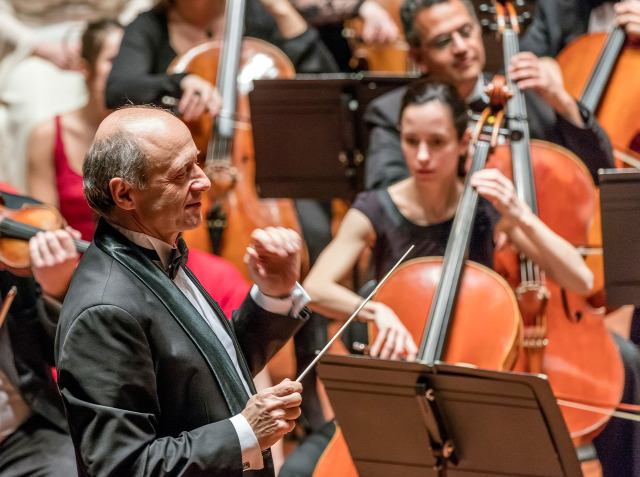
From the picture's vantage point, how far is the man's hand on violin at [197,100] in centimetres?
287

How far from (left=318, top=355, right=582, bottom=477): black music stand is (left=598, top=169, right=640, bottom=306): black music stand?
51 cm

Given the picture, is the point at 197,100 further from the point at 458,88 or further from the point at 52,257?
the point at 52,257

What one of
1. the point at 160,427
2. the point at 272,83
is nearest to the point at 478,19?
the point at 272,83

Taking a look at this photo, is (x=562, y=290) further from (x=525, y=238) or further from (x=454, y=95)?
(x=454, y=95)

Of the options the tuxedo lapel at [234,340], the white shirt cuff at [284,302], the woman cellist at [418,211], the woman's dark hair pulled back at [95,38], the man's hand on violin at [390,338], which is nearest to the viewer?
the tuxedo lapel at [234,340]

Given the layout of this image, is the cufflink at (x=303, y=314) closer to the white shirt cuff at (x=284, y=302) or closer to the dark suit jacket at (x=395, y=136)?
the white shirt cuff at (x=284, y=302)

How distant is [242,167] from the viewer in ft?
9.66

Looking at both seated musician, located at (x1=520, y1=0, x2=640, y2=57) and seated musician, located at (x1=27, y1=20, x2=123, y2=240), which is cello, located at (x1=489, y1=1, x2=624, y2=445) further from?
seated musician, located at (x1=27, y1=20, x2=123, y2=240)

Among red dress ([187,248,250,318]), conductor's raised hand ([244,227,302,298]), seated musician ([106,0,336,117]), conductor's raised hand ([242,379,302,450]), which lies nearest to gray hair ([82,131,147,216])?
conductor's raised hand ([244,227,302,298])

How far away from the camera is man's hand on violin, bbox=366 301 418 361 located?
7.29 ft

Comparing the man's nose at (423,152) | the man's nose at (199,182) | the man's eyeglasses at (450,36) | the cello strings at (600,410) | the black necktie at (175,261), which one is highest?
the man's nose at (199,182)

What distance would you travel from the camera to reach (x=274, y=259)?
160 centimetres

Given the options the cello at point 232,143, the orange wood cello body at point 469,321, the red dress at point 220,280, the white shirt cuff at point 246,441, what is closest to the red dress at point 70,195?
the cello at point 232,143

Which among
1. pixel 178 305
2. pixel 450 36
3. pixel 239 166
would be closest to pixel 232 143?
pixel 239 166
